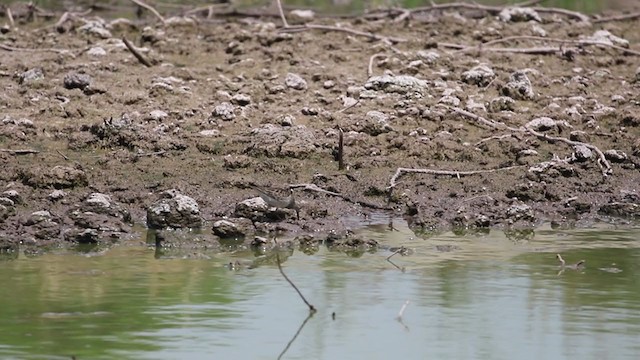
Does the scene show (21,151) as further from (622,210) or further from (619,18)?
(619,18)

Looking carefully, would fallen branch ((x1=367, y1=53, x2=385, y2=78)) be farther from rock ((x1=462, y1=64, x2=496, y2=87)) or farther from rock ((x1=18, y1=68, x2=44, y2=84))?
rock ((x1=18, y1=68, x2=44, y2=84))

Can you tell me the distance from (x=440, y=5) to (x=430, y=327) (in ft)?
21.5

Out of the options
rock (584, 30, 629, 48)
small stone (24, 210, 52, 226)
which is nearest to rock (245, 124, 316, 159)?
small stone (24, 210, 52, 226)

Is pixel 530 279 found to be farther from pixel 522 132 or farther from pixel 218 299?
pixel 522 132

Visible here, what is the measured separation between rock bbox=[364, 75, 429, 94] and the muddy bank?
0.01 meters

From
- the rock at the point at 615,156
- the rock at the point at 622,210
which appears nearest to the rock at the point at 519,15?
the rock at the point at 615,156

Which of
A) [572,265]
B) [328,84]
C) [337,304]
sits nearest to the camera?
[337,304]

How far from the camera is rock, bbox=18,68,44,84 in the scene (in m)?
10.2

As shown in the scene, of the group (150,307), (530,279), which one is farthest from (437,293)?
(150,307)

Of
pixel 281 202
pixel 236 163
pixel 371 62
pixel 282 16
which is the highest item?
pixel 282 16

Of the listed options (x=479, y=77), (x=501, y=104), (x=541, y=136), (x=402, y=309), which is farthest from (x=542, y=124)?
(x=402, y=309)

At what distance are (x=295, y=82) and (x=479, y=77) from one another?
1.21 m

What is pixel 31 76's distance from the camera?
1024 centimetres

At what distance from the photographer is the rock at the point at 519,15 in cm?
1230
